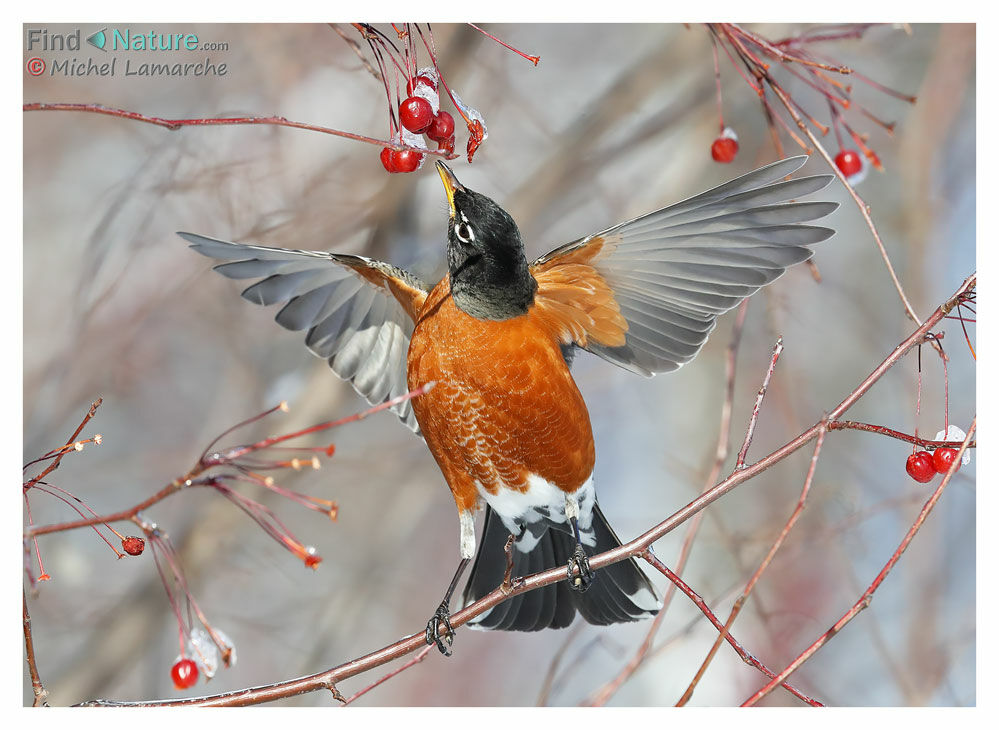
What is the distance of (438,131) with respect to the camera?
1.63m

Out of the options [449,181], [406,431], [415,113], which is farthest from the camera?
[406,431]

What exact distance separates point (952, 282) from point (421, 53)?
4.93 feet

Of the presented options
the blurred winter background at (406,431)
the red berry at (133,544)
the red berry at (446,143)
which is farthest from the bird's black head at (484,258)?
the red berry at (133,544)

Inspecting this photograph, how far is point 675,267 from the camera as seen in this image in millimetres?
1945

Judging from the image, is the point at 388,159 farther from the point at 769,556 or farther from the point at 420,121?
the point at 769,556

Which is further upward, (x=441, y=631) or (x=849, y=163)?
(x=849, y=163)

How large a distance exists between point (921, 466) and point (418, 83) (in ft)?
4.45

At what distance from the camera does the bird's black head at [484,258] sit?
180 cm

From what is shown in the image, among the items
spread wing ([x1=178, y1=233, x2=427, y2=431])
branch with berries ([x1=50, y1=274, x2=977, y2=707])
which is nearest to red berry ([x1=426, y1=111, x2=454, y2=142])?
spread wing ([x1=178, y1=233, x2=427, y2=431])

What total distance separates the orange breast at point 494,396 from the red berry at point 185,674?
71 cm

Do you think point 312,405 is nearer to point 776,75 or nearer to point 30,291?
point 30,291

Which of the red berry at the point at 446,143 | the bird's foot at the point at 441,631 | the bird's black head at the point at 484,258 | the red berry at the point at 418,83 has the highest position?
the red berry at the point at 418,83

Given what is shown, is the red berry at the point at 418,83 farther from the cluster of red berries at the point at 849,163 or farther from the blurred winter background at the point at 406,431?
the cluster of red berries at the point at 849,163

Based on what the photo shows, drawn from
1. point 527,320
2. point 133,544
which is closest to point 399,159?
point 527,320
